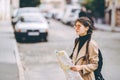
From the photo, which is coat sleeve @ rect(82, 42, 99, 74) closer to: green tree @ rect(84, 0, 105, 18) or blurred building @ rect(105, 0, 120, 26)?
blurred building @ rect(105, 0, 120, 26)

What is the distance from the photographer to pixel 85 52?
205 inches

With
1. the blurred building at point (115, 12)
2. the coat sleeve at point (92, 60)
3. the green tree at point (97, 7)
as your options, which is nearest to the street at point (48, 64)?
the coat sleeve at point (92, 60)

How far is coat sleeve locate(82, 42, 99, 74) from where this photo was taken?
511 centimetres

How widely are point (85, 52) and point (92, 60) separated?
5.4 inches

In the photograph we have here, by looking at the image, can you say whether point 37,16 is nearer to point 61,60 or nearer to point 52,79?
point 52,79

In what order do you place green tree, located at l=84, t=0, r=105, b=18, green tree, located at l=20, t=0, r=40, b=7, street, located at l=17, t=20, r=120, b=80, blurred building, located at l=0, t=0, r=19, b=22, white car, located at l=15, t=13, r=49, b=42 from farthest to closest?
green tree, located at l=84, t=0, r=105, b=18 < green tree, located at l=20, t=0, r=40, b=7 < blurred building, located at l=0, t=0, r=19, b=22 < white car, located at l=15, t=13, r=49, b=42 < street, located at l=17, t=20, r=120, b=80

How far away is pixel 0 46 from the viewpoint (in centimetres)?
1795

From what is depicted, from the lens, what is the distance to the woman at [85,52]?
5121 millimetres

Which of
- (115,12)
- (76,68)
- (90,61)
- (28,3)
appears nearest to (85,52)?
(90,61)

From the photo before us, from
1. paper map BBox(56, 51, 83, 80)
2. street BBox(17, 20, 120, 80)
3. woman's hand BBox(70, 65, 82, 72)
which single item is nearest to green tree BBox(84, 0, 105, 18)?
street BBox(17, 20, 120, 80)

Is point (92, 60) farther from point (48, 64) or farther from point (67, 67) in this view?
point (48, 64)

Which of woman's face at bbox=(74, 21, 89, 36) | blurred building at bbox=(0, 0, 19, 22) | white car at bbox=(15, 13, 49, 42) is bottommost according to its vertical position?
blurred building at bbox=(0, 0, 19, 22)

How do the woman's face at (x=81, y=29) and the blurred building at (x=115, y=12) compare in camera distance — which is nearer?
the woman's face at (x=81, y=29)

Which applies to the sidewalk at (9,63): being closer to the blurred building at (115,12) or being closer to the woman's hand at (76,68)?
the woman's hand at (76,68)
